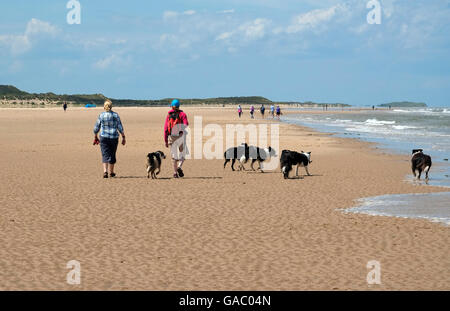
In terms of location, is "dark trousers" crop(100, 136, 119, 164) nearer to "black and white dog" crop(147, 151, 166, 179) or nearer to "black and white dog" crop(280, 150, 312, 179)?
"black and white dog" crop(147, 151, 166, 179)

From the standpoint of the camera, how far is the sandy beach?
6.58 meters

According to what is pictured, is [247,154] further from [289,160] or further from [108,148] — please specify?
[108,148]

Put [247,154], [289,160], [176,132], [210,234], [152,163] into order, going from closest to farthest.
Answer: [210,234], [152,163], [289,160], [176,132], [247,154]

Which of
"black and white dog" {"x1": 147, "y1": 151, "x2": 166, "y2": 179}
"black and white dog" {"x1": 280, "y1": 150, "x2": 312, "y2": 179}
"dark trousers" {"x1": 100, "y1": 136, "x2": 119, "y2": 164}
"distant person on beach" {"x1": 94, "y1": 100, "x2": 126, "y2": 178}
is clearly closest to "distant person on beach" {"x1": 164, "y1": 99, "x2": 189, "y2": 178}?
"black and white dog" {"x1": 147, "y1": 151, "x2": 166, "y2": 179}

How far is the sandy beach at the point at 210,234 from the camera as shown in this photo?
6.58 m

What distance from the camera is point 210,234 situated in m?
8.73

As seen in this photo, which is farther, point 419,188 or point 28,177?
point 28,177
